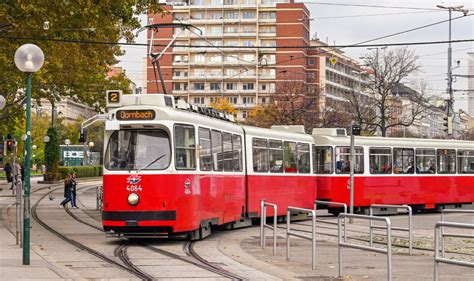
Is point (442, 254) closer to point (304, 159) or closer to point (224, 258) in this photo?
point (224, 258)

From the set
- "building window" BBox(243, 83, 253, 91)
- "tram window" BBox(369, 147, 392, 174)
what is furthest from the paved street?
"building window" BBox(243, 83, 253, 91)

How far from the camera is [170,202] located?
18.8 meters

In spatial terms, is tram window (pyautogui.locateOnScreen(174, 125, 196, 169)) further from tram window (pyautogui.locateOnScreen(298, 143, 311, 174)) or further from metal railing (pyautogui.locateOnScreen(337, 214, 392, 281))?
tram window (pyautogui.locateOnScreen(298, 143, 311, 174))

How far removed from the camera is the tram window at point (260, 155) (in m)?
25.3

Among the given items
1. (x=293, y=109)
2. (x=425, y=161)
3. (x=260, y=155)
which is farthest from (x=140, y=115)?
(x=293, y=109)

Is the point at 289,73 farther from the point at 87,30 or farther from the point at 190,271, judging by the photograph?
the point at 190,271

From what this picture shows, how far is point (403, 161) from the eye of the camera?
3378 centimetres

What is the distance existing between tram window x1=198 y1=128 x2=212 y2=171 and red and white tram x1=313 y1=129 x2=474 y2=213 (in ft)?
33.6

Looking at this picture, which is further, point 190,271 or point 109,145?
point 109,145

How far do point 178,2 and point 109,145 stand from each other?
11010 cm

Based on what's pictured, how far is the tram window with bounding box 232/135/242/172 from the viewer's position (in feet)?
77.4

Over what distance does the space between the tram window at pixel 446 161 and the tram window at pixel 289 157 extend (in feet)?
29.5

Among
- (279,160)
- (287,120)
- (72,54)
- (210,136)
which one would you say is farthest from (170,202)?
(287,120)

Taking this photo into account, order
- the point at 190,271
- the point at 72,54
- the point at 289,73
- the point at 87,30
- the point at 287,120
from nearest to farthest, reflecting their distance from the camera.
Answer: the point at 190,271 < the point at 87,30 < the point at 72,54 < the point at 287,120 < the point at 289,73
